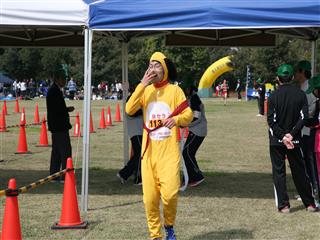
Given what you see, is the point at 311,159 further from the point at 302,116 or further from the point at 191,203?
the point at 191,203

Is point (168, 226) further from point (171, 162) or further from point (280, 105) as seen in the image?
point (280, 105)

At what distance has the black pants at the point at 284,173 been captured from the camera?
7438mm

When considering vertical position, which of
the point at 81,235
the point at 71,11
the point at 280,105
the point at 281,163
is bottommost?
the point at 81,235

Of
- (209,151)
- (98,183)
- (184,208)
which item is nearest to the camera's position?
(184,208)

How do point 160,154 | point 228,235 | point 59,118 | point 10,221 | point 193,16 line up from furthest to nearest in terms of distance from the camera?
point 59,118
point 193,16
point 228,235
point 160,154
point 10,221

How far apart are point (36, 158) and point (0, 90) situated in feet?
136

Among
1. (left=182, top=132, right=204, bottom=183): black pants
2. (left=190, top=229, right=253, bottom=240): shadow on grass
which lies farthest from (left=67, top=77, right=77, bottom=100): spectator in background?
(left=190, top=229, right=253, bottom=240): shadow on grass

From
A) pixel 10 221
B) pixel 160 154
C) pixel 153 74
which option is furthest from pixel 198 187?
pixel 10 221

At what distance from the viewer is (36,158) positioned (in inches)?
520

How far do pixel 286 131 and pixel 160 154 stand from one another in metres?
2.29

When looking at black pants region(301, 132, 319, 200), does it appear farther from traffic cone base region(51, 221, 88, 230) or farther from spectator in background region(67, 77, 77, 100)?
spectator in background region(67, 77, 77, 100)

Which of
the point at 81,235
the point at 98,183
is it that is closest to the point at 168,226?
the point at 81,235

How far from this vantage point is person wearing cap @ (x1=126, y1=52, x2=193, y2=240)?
5.66 metres

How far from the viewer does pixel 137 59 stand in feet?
202
